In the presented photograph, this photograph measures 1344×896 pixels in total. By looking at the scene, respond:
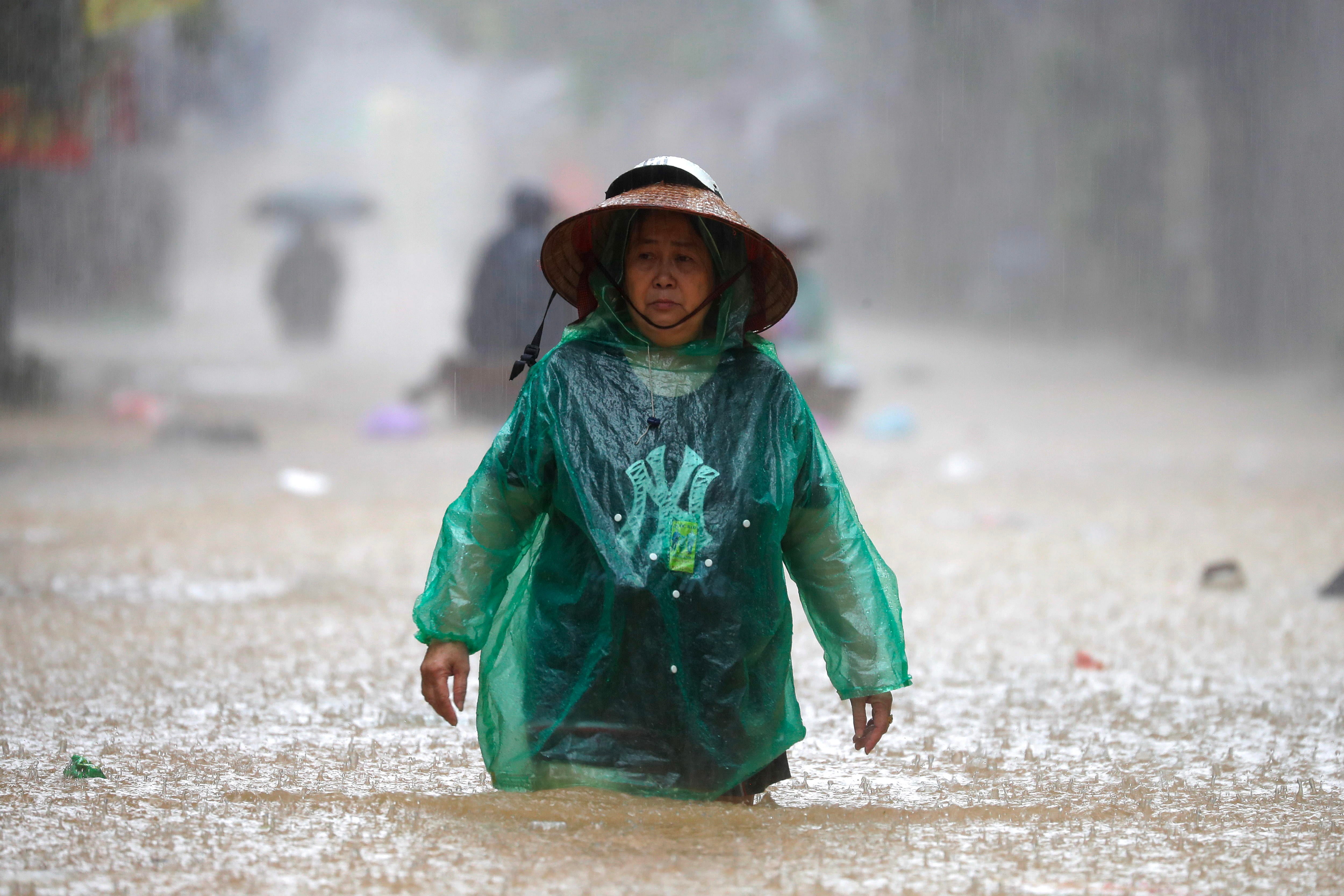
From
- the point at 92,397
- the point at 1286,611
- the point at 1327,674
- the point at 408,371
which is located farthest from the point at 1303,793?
the point at 408,371

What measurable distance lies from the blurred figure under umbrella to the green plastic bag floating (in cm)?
1802

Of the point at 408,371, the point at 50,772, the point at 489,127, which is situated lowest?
the point at 50,772

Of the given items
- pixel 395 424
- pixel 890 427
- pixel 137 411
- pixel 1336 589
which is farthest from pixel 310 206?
pixel 1336 589

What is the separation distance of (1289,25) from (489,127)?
1679cm

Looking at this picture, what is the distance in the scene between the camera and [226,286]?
28.2 meters

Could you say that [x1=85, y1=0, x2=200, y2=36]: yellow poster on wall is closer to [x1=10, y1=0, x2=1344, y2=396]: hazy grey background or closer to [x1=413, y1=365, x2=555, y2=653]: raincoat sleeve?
[x1=10, y1=0, x2=1344, y2=396]: hazy grey background

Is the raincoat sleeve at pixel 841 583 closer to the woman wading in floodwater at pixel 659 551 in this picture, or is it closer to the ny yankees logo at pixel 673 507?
the woman wading in floodwater at pixel 659 551

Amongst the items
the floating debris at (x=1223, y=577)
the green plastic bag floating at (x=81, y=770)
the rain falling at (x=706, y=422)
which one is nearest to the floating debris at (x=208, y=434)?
the rain falling at (x=706, y=422)

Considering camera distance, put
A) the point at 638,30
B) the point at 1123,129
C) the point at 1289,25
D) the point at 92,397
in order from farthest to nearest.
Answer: the point at 638,30 → the point at 1123,129 → the point at 1289,25 → the point at 92,397

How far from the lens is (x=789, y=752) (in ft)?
10.6

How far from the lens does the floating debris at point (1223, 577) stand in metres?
5.41

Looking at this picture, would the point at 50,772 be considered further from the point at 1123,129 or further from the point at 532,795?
the point at 1123,129

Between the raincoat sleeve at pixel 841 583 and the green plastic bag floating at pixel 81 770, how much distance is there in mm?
1360

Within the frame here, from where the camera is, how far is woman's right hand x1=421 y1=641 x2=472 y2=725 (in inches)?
98.2
